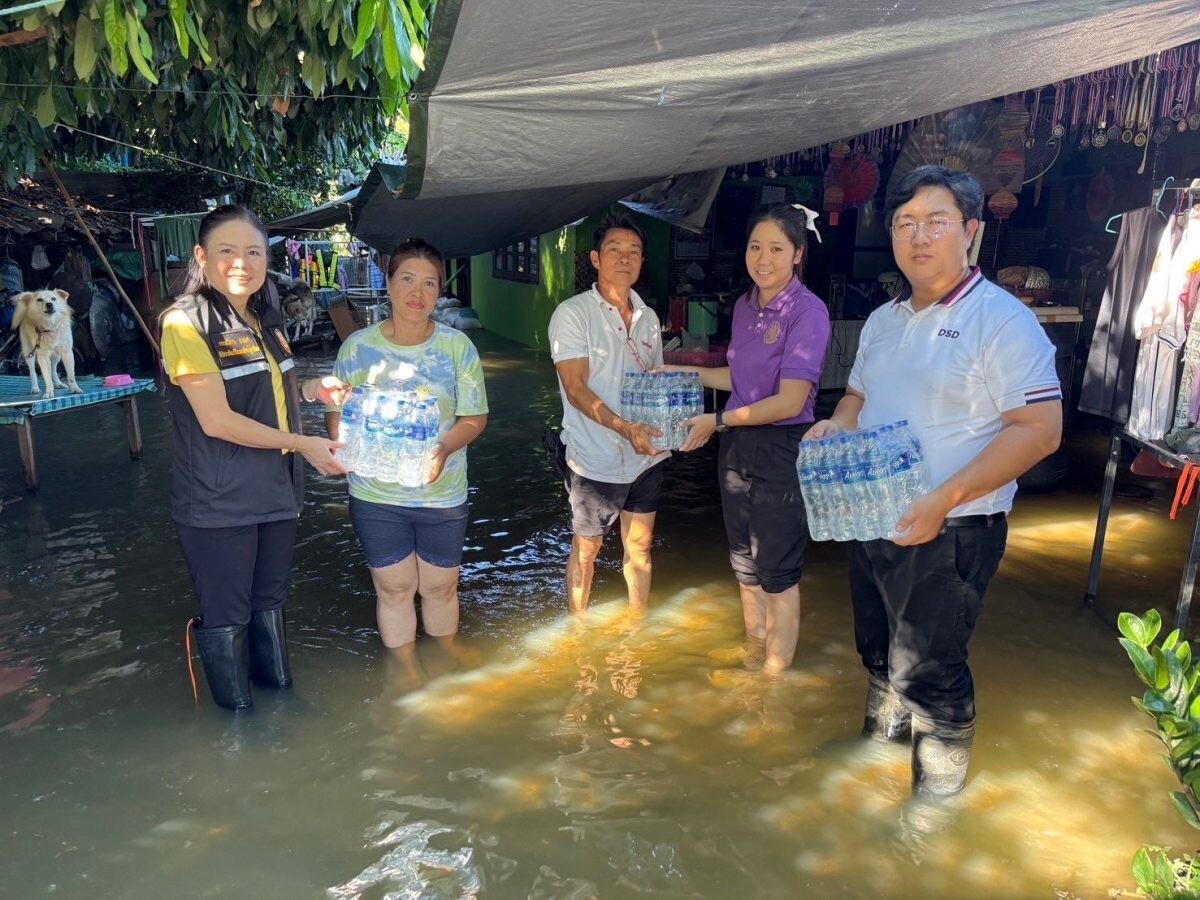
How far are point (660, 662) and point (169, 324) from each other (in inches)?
88.1

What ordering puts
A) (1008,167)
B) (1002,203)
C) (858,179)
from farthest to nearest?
(858,179) < (1002,203) < (1008,167)

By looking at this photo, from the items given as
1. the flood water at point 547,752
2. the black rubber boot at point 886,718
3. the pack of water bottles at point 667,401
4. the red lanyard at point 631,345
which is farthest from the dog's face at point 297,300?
the black rubber boot at point 886,718

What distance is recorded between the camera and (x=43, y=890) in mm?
2334

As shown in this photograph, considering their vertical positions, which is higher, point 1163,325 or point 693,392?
point 1163,325

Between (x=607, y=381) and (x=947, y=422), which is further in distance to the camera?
(x=607, y=381)

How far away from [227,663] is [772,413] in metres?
2.11

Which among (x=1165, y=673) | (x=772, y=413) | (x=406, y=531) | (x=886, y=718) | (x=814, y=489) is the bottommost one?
(x=886, y=718)

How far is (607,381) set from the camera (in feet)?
11.6

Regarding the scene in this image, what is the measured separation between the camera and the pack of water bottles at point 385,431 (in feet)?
9.55

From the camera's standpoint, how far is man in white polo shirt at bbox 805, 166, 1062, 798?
2.13 meters

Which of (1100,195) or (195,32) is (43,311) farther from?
(1100,195)

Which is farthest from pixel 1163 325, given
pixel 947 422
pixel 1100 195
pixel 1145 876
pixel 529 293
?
pixel 529 293

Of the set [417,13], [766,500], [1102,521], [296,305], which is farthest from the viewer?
[296,305]

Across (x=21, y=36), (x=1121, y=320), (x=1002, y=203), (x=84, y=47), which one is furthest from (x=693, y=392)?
(x=1002, y=203)
